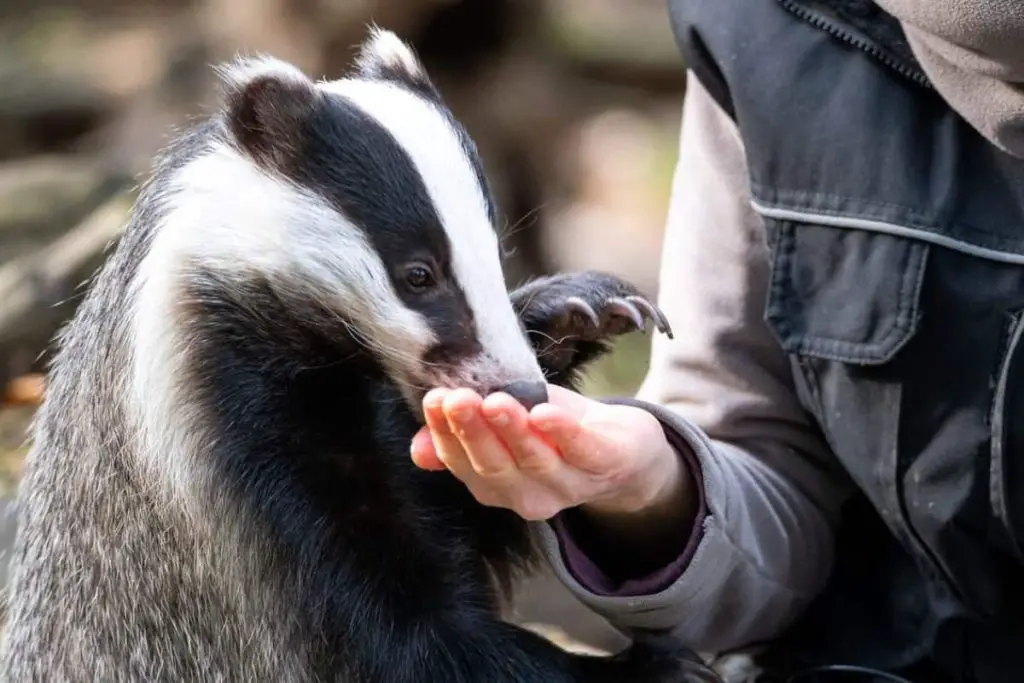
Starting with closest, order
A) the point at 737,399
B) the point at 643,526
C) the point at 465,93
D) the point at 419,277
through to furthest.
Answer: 1. the point at 419,277
2. the point at 643,526
3. the point at 737,399
4. the point at 465,93

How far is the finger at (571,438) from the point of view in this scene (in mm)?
1174

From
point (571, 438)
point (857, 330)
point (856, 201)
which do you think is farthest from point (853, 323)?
point (571, 438)

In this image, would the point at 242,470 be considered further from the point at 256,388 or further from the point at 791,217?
the point at 791,217

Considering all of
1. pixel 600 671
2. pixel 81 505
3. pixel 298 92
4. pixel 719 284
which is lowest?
pixel 600 671

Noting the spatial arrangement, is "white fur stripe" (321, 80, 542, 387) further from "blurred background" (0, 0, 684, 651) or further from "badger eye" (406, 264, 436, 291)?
"blurred background" (0, 0, 684, 651)

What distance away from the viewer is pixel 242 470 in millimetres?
1369

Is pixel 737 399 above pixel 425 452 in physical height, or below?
below

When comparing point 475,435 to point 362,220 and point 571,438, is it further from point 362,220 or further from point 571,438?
point 362,220

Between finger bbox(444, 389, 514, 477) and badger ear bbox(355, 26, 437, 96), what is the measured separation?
47 cm

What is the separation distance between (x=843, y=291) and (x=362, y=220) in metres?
0.50

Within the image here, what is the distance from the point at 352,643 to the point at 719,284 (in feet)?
1.95

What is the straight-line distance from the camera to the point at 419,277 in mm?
1334

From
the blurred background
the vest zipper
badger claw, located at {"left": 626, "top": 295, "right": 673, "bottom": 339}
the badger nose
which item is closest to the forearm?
badger claw, located at {"left": 626, "top": 295, "right": 673, "bottom": 339}

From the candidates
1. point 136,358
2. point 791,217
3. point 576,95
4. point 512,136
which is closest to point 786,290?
point 791,217
